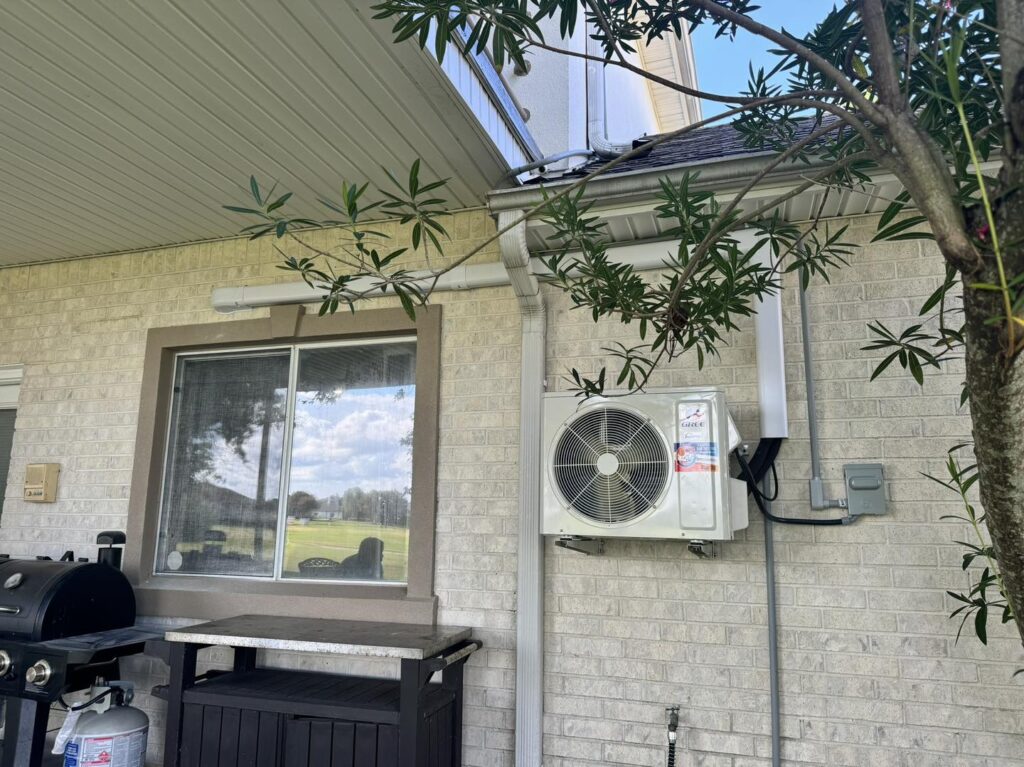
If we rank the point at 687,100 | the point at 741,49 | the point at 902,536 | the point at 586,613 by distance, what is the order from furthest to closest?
the point at 687,100 → the point at 586,613 → the point at 902,536 → the point at 741,49

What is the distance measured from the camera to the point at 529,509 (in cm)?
282

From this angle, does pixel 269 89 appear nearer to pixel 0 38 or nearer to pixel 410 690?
pixel 0 38

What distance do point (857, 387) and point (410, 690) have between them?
197 centimetres

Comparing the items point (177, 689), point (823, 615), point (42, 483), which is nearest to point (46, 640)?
point (177, 689)

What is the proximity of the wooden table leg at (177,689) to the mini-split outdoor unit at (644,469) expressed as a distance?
1.50 meters

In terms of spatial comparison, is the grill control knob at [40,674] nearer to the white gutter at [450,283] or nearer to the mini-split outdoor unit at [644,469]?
the white gutter at [450,283]

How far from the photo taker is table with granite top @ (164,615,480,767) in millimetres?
2373

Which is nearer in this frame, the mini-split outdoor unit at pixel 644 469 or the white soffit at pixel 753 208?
the mini-split outdoor unit at pixel 644 469

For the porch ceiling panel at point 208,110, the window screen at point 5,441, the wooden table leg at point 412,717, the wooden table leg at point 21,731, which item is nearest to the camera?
the porch ceiling panel at point 208,110

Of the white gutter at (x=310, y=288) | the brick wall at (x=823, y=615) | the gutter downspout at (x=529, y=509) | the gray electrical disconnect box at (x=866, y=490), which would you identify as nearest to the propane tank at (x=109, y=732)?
the gutter downspout at (x=529, y=509)

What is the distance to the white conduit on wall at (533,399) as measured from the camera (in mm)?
2609

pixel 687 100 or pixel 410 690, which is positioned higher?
pixel 687 100

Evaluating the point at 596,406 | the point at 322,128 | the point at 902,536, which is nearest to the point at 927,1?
the point at 596,406

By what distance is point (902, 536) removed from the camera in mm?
2457
